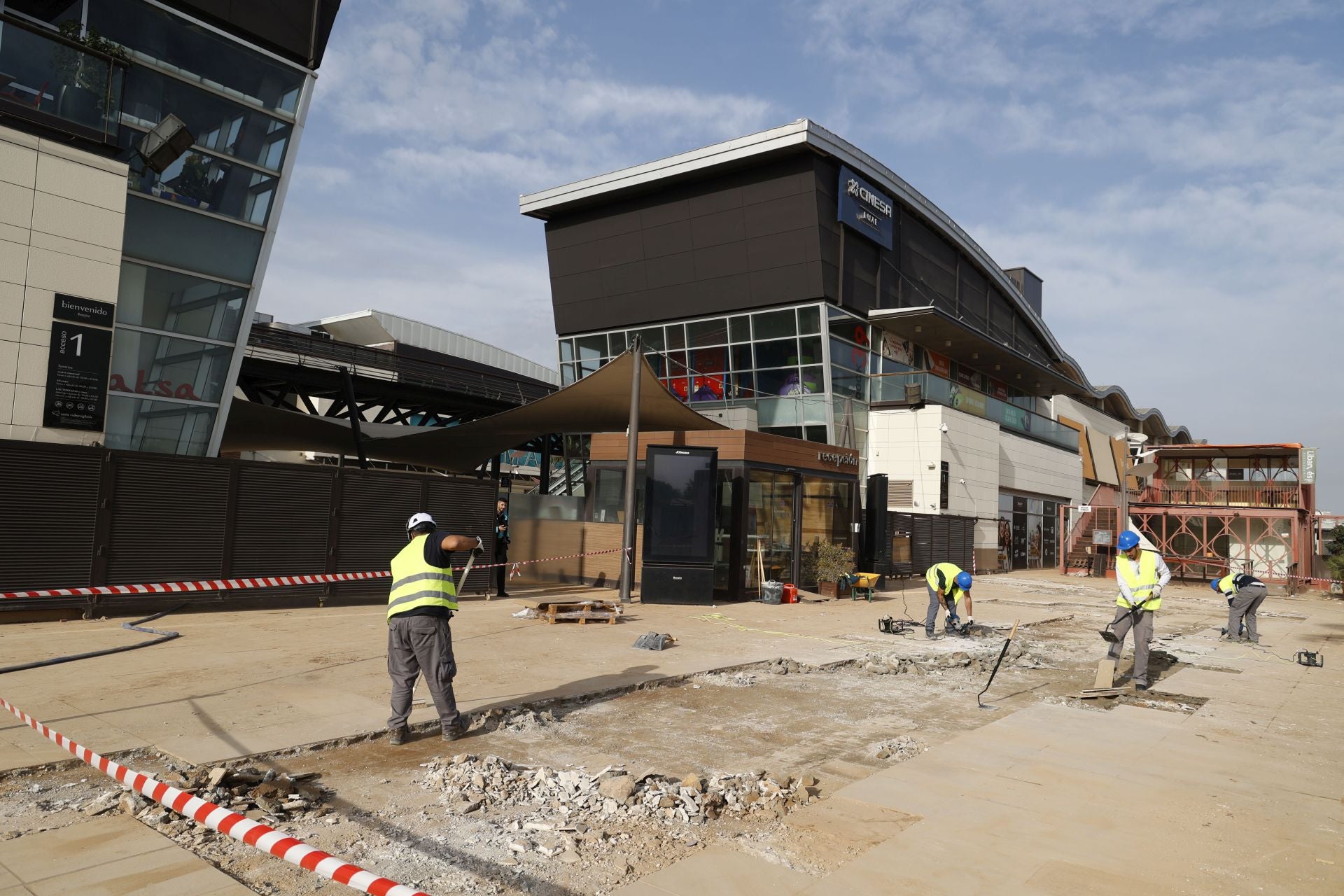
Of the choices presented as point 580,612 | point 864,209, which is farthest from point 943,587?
point 864,209

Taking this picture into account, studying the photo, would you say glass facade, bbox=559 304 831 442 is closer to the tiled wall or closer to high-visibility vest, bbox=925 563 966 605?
high-visibility vest, bbox=925 563 966 605

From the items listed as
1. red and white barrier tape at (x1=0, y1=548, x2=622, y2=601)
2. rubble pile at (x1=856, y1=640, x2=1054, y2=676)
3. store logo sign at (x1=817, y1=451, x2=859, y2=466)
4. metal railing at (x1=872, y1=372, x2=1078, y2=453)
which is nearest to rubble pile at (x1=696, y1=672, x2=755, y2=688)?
rubble pile at (x1=856, y1=640, x2=1054, y2=676)

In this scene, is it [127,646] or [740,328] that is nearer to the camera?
[127,646]

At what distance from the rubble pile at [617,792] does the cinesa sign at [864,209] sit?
23559 millimetres

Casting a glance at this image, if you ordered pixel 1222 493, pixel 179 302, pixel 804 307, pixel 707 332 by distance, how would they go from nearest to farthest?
pixel 179 302 < pixel 804 307 < pixel 707 332 < pixel 1222 493

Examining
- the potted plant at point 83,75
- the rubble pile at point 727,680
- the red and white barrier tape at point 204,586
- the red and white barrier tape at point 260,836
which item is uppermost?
the potted plant at point 83,75

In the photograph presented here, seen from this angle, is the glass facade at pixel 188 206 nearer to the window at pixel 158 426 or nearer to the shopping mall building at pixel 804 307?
the window at pixel 158 426

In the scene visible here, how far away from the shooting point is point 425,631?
6.33 m

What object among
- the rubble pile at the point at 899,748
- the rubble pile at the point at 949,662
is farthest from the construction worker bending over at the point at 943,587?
the rubble pile at the point at 899,748

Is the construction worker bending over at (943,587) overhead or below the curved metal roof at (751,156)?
below

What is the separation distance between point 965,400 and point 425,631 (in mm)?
26363

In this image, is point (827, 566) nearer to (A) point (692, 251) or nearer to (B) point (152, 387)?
(B) point (152, 387)

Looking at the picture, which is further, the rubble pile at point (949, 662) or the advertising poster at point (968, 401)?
the advertising poster at point (968, 401)

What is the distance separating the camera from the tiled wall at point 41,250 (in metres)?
11.5
